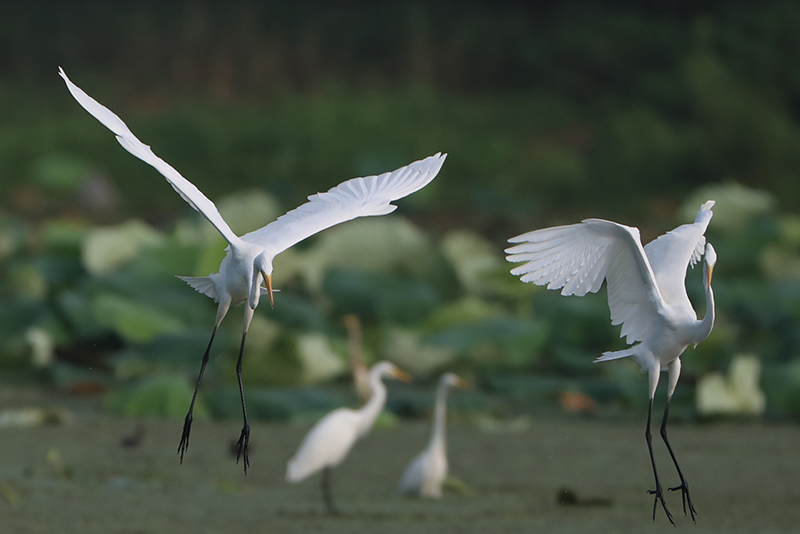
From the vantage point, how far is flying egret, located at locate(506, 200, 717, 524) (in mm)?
2490

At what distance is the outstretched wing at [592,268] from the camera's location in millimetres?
2512

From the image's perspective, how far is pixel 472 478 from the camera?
439 centimetres

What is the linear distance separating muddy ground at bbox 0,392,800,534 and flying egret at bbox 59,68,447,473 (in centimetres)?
106

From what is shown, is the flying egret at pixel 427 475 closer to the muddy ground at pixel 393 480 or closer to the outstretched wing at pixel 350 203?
the muddy ground at pixel 393 480

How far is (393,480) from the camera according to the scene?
4.36 metres

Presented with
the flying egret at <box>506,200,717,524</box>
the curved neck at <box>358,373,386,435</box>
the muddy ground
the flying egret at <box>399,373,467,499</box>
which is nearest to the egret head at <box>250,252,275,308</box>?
the flying egret at <box>506,200,717,524</box>

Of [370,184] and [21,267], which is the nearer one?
[370,184]

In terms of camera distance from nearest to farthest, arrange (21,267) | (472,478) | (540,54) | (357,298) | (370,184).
Answer: (370,184), (472,478), (357,298), (21,267), (540,54)

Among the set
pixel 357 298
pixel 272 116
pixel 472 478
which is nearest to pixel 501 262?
pixel 357 298

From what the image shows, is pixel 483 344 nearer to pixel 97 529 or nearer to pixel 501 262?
pixel 501 262

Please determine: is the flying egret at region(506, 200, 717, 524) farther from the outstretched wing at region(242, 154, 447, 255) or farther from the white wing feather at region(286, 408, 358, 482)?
the white wing feather at region(286, 408, 358, 482)

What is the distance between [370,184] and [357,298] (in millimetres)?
3049

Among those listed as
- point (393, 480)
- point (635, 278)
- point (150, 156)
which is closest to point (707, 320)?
point (635, 278)

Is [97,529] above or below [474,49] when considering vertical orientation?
below
